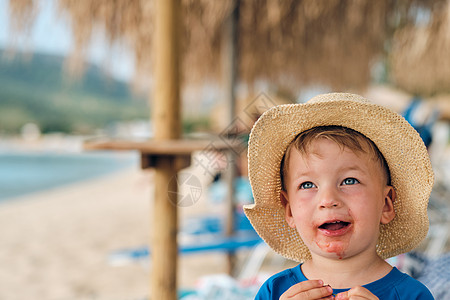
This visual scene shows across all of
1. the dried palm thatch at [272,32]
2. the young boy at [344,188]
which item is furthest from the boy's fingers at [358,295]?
the dried palm thatch at [272,32]

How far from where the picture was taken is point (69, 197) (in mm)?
10422

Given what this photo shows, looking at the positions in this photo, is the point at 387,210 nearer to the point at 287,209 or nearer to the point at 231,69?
the point at 287,209

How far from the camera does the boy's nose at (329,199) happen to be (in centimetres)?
85

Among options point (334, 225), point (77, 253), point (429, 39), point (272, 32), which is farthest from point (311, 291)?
point (77, 253)

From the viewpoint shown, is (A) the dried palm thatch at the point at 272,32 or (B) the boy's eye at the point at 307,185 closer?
(B) the boy's eye at the point at 307,185

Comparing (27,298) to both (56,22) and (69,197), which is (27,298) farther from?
(69,197)

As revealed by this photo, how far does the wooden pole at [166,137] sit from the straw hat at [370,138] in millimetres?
808

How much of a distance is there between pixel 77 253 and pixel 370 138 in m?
4.68

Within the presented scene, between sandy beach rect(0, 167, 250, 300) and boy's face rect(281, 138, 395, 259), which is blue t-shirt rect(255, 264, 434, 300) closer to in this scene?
boy's face rect(281, 138, 395, 259)

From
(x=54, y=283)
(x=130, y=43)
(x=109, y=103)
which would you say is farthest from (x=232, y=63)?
(x=109, y=103)

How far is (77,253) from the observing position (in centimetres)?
492

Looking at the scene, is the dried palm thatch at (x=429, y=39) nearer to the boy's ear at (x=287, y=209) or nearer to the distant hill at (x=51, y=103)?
the boy's ear at (x=287, y=209)

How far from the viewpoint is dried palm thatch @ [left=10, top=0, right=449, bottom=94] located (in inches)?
117

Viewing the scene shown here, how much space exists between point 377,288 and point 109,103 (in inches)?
4728
